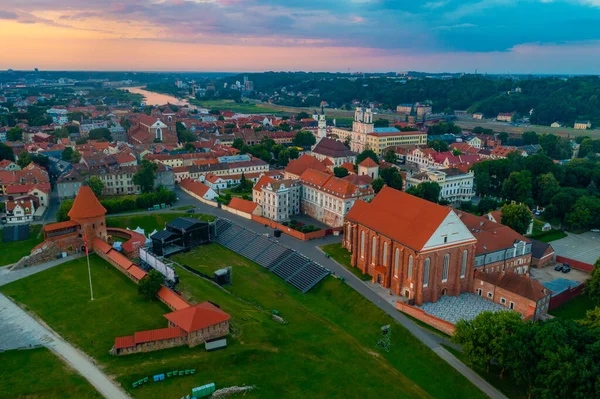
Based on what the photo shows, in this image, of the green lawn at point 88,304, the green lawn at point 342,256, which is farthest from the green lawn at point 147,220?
the green lawn at point 342,256

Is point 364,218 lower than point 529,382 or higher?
higher

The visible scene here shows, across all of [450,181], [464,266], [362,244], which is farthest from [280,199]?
[450,181]

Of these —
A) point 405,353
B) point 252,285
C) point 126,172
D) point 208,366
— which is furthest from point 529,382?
point 126,172

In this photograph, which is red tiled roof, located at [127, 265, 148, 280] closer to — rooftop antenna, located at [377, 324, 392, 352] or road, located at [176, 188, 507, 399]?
road, located at [176, 188, 507, 399]

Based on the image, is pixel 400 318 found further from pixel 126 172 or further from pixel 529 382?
pixel 126 172

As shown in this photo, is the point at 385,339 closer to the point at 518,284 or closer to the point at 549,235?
the point at 518,284

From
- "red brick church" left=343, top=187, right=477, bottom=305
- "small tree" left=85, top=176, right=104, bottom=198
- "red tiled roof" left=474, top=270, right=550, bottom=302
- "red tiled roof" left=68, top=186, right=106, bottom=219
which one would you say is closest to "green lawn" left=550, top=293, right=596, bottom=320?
"red tiled roof" left=474, top=270, right=550, bottom=302
